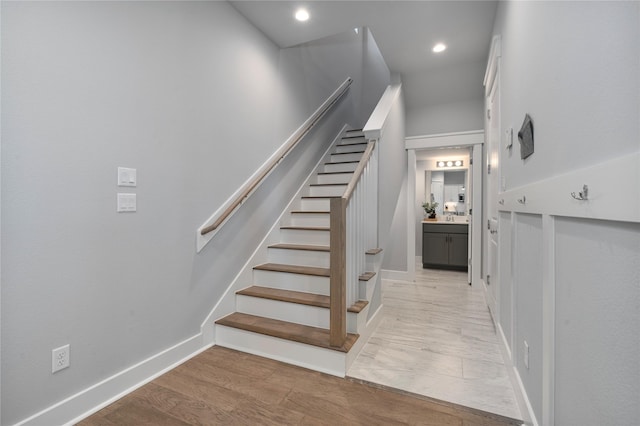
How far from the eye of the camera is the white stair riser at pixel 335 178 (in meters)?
3.90

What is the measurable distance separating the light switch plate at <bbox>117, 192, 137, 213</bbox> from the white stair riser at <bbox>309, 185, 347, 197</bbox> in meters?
2.30

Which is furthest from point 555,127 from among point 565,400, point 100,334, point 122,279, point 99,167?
point 100,334

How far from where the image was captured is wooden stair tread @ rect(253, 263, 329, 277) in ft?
8.19

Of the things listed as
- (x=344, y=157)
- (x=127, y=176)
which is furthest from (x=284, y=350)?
(x=344, y=157)

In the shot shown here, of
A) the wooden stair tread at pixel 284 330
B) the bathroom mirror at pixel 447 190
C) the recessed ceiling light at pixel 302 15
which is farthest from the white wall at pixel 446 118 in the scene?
the wooden stair tread at pixel 284 330

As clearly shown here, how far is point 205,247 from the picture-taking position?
2316 millimetres

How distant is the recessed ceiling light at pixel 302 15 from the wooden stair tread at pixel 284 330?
2.67 meters

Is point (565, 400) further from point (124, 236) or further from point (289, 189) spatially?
point (289, 189)

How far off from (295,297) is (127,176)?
1.45 m

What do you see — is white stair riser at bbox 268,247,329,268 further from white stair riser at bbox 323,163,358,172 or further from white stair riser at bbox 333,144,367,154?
white stair riser at bbox 333,144,367,154

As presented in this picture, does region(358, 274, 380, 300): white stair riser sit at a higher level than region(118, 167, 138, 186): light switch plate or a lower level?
lower

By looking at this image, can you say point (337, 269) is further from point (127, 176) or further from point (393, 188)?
point (393, 188)

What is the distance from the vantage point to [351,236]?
2152mm

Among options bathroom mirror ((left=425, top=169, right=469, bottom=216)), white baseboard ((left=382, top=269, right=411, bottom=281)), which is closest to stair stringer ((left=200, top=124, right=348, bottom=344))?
white baseboard ((left=382, top=269, right=411, bottom=281))
